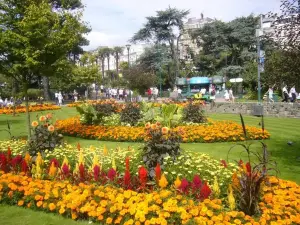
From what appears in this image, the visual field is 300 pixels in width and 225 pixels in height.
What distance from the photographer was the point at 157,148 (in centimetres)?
536

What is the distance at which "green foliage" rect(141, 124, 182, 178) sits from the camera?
5.27 metres

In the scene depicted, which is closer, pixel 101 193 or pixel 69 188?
pixel 101 193

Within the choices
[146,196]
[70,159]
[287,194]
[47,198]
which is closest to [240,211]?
[287,194]

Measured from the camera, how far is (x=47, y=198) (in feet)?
14.8

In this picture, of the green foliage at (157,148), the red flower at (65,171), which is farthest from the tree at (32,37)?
the green foliage at (157,148)

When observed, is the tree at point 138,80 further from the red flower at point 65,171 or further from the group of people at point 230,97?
the red flower at point 65,171

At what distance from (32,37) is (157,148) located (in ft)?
17.5

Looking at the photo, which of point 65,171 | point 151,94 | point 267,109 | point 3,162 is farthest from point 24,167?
point 151,94

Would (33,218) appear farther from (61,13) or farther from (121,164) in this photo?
(61,13)

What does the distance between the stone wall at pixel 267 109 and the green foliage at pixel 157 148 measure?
11302 millimetres

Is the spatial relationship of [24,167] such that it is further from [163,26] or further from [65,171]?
[163,26]

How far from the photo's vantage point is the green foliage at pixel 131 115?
12812mm

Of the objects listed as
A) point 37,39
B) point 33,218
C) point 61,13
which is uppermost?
point 61,13

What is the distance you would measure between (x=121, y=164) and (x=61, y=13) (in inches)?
219
